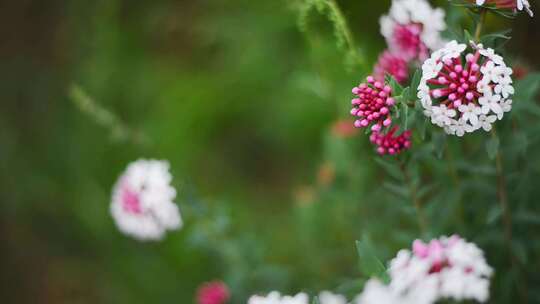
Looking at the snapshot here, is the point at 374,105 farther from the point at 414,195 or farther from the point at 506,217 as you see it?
the point at 506,217

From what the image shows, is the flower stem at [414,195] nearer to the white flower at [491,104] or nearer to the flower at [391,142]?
the flower at [391,142]

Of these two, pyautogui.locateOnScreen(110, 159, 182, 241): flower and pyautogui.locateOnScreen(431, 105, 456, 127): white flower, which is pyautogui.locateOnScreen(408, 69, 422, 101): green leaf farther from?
pyautogui.locateOnScreen(110, 159, 182, 241): flower

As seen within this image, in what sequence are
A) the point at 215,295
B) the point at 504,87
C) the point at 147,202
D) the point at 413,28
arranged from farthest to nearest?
the point at 215,295 < the point at 147,202 < the point at 413,28 < the point at 504,87

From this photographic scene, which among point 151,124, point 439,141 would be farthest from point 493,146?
point 151,124

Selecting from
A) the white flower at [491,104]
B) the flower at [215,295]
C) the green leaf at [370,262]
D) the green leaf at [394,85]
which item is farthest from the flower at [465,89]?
the flower at [215,295]

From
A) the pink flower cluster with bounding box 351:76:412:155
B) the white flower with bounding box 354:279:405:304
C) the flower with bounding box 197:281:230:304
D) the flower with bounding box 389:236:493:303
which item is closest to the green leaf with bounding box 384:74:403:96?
the pink flower cluster with bounding box 351:76:412:155

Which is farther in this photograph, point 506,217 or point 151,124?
point 151,124
